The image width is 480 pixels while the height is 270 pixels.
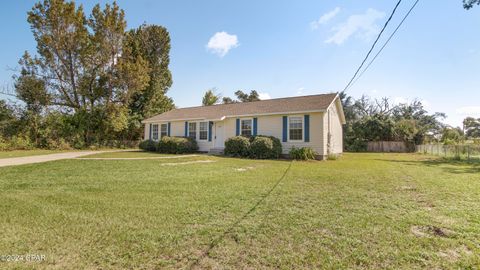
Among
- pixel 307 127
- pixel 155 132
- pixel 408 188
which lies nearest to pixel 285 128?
pixel 307 127

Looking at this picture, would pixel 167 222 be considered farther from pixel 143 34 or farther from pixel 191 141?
pixel 143 34

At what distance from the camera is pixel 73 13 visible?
2056 centimetres

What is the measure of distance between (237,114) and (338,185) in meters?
10.8

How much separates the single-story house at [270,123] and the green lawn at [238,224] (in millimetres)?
7738

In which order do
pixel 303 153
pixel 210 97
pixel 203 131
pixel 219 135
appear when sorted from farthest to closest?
pixel 210 97 → pixel 203 131 → pixel 219 135 → pixel 303 153

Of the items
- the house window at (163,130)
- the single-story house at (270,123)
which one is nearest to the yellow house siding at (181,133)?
the single-story house at (270,123)

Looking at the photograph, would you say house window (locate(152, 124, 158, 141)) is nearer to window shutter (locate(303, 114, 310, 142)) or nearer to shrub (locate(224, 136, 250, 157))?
shrub (locate(224, 136, 250, 157))

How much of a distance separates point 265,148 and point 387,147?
66.0 ft

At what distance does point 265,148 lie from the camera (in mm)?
13906

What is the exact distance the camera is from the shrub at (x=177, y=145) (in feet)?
54.4

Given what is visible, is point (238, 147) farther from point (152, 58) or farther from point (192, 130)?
point (152, 58)

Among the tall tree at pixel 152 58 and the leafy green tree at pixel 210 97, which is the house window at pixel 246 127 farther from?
the leafy green tree at pixel 210 97

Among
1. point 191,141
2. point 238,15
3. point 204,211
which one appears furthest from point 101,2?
point 204,211

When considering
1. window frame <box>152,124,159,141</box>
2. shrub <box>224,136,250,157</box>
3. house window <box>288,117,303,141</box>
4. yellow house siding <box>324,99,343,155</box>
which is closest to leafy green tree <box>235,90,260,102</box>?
window frame <box>152,124,159,141</box>
